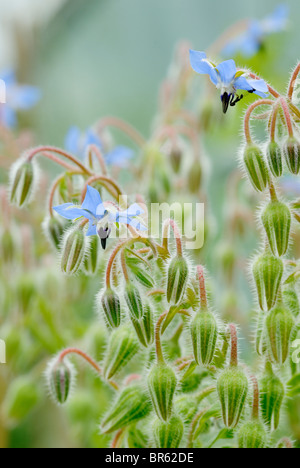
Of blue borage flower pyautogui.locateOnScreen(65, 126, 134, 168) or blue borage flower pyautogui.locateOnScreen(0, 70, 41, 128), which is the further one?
blue borage flower pyautogui.locateOnScreen(0, 70, 41, 128)

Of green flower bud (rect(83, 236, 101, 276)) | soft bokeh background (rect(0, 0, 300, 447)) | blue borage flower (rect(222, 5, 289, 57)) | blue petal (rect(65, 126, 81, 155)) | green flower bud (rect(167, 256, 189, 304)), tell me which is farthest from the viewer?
soft bokeh background (rect(0, 0, 300, 447))

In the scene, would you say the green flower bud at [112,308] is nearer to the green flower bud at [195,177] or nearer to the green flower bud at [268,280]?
the green flower bud at [268,280]

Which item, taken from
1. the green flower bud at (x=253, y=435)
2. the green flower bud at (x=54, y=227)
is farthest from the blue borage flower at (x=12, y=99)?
the green flower bud at (x=253, y=435)

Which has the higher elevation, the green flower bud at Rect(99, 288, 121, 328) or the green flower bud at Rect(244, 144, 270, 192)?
the green flower bud at Rect(244, 144, 270, 192)

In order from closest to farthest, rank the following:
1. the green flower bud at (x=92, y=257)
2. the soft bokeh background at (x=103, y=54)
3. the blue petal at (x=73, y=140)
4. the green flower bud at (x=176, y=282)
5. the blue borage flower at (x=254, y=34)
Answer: the green flower bud at (x=176, y=282)
the green flower bud at (x=92, y=257)
the blue petal at (x=73, y=140)
the blue borage flower at (x=254, y=34)
the soft bokeh background at (x=103, y=54)

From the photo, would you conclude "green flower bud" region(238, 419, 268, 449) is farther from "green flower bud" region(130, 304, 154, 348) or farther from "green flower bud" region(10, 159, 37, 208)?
"green flower bud" region(10, 159, 37, 208)

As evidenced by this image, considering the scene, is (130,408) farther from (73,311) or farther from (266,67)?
(266,67)

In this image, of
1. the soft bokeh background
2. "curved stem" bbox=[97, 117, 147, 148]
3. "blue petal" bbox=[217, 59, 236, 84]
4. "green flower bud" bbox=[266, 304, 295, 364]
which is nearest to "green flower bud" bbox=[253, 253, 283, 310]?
"green flower bud" bbox=[266, 304, 295, 364]

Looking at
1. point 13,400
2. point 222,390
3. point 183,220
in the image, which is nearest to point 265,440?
point 222,390

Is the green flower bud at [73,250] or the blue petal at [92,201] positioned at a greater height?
the blue petal at [92,201]
